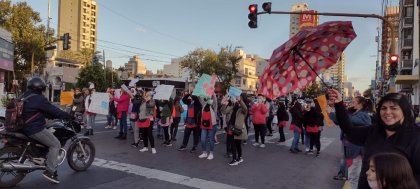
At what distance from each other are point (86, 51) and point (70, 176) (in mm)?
73794

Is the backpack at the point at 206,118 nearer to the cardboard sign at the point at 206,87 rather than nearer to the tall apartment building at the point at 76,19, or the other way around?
the cardboard sign at the point at 206,87

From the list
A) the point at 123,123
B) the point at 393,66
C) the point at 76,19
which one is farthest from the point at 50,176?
the point at 76,19

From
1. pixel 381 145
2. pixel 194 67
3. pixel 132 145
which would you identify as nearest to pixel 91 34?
pixel 194 67

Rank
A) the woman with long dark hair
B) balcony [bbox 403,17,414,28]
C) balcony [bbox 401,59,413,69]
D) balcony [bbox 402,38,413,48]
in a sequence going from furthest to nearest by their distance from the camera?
1. balcony [bbox 402,38,413,48]
2. balcony [bbox 403,17,414,28]
3. balcony [bbox 401,59,413,69]
4. the woman with long dark hair

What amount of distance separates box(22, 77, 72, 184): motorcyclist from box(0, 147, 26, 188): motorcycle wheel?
349 mm

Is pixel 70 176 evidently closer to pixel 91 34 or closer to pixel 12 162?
pixel 12 162

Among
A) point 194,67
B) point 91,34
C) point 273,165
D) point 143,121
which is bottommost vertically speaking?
point 273,165

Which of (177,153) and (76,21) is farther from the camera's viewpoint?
(76,21)

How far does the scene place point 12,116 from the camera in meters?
6.04

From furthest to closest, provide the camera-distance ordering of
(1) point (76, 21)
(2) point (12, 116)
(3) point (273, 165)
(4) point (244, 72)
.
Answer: (1) point (76, 21), (4) point (244, 72), (3) point (273, 165), (2) point (12, 116)

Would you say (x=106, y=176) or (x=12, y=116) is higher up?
(x=12, y=116)

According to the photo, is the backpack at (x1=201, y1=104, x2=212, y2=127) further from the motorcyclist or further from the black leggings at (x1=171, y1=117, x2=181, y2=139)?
the motorcyclist

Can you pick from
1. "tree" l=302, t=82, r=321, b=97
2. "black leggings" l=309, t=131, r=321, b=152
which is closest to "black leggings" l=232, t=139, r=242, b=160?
"tree" l=302, t=82, r=321, b=97

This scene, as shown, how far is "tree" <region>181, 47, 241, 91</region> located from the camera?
55.3m
